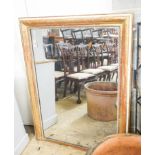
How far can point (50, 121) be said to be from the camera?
180 centimetres

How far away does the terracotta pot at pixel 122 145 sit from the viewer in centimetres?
129

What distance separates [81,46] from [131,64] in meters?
0.36

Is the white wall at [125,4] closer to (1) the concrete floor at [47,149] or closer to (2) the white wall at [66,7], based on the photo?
(2) the white wall at [66,7]

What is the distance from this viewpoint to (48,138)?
6.03 ft

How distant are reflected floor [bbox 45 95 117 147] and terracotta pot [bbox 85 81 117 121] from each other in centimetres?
4

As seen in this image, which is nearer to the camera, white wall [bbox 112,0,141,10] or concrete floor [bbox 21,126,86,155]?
white wall [bbox 112,0,141,10]

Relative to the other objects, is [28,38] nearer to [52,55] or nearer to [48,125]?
[52,55]

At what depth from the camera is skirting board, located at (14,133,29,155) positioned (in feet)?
5.47

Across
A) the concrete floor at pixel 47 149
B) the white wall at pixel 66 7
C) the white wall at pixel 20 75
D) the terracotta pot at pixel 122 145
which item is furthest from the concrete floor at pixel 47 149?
the white wall at pixel 66 7

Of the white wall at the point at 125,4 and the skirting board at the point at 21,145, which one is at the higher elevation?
the white wall at the point at 125,4

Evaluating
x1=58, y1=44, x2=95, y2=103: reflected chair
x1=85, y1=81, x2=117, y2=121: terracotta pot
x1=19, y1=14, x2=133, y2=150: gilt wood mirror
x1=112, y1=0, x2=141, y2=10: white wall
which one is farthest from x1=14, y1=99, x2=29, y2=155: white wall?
x1=112, y1=0, x2=141, y2=10: white wall

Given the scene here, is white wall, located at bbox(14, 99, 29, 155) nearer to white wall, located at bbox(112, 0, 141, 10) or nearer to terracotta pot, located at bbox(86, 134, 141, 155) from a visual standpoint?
terracotta pot, located at bbox(86, 134, 141, 155)
